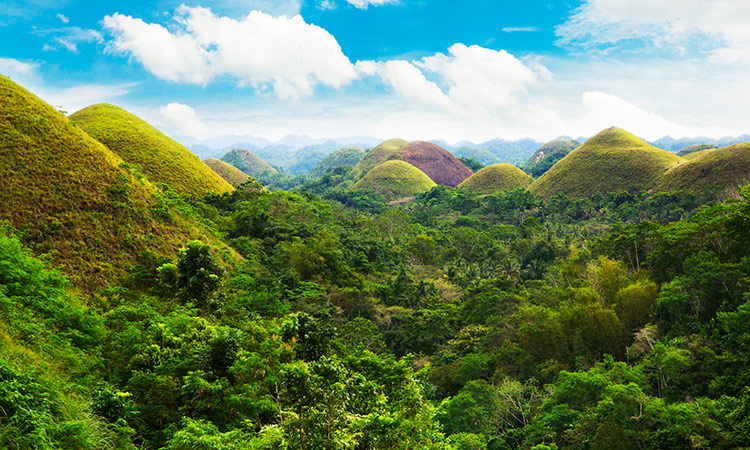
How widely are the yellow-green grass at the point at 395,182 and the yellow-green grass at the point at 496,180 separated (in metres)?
13.3

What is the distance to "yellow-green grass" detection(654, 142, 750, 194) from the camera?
5500cm

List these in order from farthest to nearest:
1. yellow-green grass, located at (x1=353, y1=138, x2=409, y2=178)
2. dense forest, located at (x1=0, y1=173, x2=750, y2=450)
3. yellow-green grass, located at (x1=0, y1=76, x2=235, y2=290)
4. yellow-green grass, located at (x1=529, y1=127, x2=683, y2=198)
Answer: yellow-green grass, located at (x1=353, y1=138, x2=409, y2=178) → yellow-green grass, located at (x1=529, y1=127, x2=683, y2=198) → yellow-green grass, located at (x1=0, y1=76, x2=235, y2=290) → dense forest, located at (x1=0, y1=173, x2=750, y2=450)

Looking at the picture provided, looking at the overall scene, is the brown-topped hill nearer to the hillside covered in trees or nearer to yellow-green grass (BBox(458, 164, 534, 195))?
yellow-green grass (BBox(458, 164, 534, 195))

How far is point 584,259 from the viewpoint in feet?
96.9

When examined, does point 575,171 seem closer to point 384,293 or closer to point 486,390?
point 384,293

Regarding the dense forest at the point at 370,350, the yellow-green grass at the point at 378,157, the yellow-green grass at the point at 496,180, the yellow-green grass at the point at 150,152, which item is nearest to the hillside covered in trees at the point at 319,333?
the dense forest at the point at 370,350

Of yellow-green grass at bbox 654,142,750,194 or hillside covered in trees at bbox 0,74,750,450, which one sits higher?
yellow-green grass at bbox 654,142,750,194

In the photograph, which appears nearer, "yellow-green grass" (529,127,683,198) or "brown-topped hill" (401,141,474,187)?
"yellow-green grass" (529,127,683,198)

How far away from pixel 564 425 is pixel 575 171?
81829 millimetres

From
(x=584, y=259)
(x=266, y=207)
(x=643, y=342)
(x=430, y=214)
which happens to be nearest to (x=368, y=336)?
(x=643, y=342)

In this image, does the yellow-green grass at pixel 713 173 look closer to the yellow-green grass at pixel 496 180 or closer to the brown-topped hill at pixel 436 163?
the yellow-green grass at pixel 496 180

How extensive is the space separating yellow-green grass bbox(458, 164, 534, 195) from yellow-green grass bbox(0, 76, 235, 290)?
82090mm

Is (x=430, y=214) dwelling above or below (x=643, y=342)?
above

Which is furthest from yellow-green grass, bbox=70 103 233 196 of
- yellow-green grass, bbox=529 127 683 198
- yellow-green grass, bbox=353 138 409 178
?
yellow-green grass, bbox=353 138 409 178
